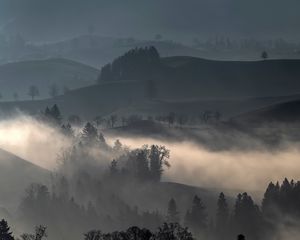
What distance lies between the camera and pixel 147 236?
366 feet

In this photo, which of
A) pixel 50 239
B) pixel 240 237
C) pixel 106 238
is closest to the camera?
pixel 240 237

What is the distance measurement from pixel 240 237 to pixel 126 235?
626 inches

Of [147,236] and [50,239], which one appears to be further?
[50,239]

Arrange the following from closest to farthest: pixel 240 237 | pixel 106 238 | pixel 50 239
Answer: pixel 240 237 < pixel 106 238 < pixel 50 239

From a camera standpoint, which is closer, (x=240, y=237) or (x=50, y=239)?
(x=240, y=237)

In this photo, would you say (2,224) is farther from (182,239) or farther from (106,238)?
(182,239)

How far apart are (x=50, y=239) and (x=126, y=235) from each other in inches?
3418

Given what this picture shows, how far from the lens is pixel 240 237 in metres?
109

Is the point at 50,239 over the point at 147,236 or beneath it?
over

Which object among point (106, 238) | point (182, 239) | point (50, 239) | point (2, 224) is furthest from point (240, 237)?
point (50, 239)

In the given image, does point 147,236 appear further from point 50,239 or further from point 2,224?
point 50,239

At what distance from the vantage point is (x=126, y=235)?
114062mm

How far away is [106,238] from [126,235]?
4.50 m

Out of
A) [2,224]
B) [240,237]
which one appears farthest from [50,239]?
[240,237]
